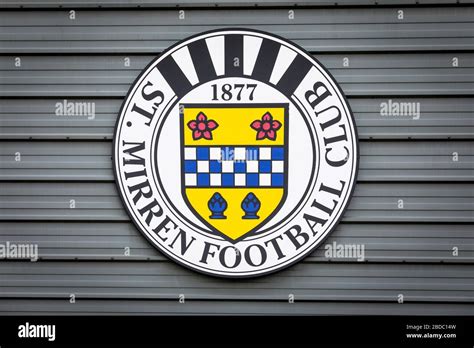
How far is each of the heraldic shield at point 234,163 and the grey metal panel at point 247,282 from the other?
382mm

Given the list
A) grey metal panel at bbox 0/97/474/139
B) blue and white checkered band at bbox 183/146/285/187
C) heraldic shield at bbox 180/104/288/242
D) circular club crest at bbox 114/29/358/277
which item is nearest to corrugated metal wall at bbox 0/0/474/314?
grey metal panel at bbox 0/97/474/139

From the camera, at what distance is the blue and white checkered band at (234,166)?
3.51 meters

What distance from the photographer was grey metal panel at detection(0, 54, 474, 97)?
3.51 m

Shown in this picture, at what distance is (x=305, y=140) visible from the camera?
350 centimetres

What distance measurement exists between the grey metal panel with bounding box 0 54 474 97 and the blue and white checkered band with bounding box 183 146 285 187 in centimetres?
62

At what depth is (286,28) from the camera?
11.6 feet

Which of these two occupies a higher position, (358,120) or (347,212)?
(358,120)

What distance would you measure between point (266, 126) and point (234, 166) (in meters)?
0.33

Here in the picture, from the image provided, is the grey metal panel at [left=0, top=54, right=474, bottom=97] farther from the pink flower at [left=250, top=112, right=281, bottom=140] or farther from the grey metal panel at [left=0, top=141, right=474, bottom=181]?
the pink flower at [left=250, top=112, right=281, bottom=140]

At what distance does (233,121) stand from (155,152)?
21.1 inches

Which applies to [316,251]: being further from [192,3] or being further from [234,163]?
[192,3]

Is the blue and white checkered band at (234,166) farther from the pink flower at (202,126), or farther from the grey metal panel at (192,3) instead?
the grey metal panel at (192,3)

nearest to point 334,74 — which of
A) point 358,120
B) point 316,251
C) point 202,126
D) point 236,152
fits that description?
point 358,120
